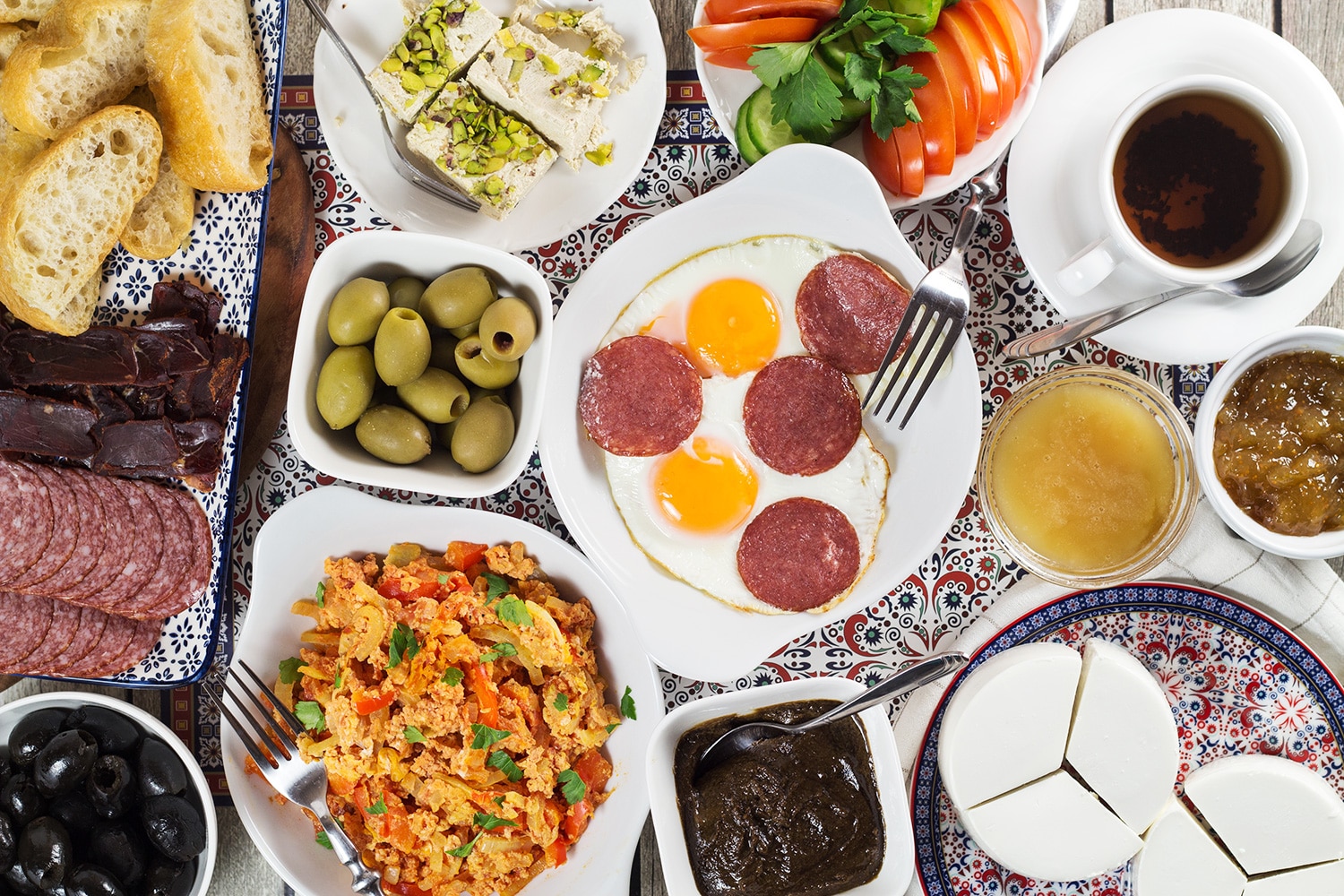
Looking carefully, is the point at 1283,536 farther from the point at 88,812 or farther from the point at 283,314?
the point at 88,812

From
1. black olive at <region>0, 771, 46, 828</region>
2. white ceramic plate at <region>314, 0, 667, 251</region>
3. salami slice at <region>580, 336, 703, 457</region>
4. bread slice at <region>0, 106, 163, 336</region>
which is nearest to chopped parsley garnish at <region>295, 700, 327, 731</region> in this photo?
black olive at <region>0, 771, 46, 828</region>

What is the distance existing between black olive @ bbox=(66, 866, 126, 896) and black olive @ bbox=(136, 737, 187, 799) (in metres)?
0.18

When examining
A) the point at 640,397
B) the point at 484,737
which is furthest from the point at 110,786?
the point at 640,397

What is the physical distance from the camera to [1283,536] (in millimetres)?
1957

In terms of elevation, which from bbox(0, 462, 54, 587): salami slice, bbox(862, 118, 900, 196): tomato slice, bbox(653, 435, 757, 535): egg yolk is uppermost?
bbox(862, 118, 900, 196): tomato slice

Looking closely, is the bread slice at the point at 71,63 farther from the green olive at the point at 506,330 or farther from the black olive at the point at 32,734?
the black olive at the point at 32,734

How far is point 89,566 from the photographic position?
203cm

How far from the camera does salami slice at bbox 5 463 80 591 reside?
2.00 meters

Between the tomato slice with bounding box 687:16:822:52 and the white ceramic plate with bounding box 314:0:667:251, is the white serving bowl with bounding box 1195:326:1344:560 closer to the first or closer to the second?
the tomato slice with bounding box 687:16:822:52

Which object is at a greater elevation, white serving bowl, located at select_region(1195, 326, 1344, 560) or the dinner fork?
white serving bowl, located at select_region(1195, 326, 1344, 560)

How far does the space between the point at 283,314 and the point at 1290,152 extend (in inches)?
90.2

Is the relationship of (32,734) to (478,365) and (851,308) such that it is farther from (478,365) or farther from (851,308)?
(851,308)

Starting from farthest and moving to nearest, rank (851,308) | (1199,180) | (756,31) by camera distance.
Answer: (851,308) < (1199,180) < (756,31)

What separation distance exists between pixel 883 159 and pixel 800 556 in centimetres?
91
